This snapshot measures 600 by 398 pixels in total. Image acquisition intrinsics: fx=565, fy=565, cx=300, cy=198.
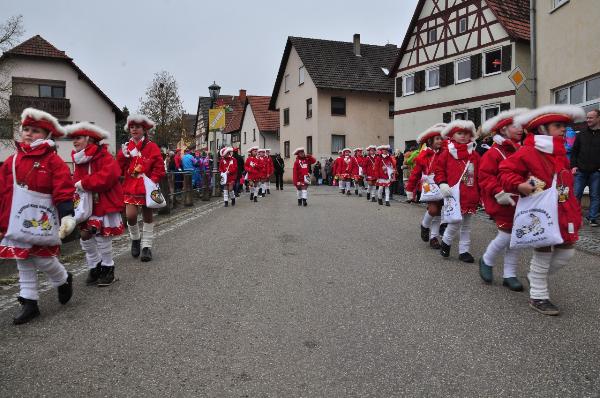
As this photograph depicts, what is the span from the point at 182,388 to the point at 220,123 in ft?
57.7

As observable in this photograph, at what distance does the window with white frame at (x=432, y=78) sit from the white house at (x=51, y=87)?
2178 cm

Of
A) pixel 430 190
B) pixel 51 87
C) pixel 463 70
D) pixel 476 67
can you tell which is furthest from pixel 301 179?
pixel 51 87

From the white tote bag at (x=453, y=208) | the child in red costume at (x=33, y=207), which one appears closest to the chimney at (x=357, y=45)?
the white tote bag at (x=453, y=208)

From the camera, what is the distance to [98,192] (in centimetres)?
587

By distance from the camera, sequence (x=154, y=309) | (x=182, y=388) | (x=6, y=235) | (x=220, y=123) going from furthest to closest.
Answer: (x=220, y=123)
(x=154, y=309)
(x=6, y=235)
(x=182, y=388)

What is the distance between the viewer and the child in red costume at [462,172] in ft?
23.4

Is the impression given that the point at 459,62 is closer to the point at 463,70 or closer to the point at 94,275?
the point at 463,70

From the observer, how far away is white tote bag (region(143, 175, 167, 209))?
7.29m

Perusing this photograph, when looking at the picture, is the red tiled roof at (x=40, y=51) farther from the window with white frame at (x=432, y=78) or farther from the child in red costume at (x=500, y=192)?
the child in red costume at (x=500, y=192)

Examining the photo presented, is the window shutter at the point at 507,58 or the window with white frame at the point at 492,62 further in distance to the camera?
the window with white frame at the point at 492,62

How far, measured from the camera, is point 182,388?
329 cm

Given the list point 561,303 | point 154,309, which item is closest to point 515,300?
point 561,303

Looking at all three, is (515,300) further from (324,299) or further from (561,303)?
(324,299)

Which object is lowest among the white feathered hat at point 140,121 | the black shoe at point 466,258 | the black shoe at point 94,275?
the black shoe at point 466,258
